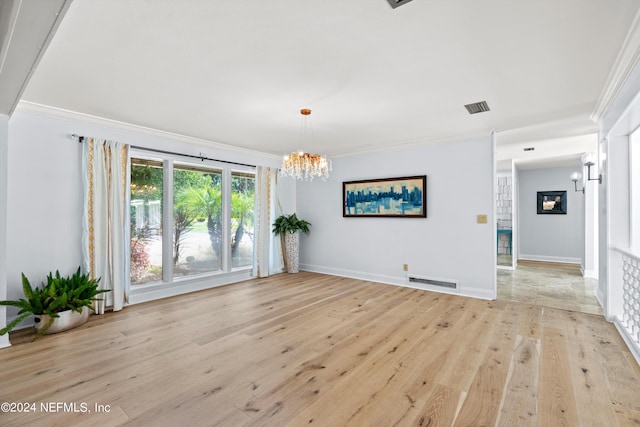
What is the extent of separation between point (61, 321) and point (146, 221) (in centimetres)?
171

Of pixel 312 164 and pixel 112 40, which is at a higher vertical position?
pixel 112 40

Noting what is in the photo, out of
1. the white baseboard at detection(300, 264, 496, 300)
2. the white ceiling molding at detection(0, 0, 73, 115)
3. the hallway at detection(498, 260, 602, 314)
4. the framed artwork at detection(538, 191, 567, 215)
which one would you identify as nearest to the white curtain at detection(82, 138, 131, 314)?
the white ceiling molding at detection(0, 0, 73, 115)

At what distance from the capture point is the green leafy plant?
250 inches

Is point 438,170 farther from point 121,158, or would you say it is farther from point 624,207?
point 121,158

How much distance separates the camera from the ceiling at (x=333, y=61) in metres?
1.89

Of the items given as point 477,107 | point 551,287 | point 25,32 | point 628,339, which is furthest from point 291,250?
point 25,32

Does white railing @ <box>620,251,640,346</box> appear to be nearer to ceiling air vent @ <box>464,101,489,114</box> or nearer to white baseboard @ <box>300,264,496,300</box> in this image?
white baseboard @ <box>300,264,496,300</box>

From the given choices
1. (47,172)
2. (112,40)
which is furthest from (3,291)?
(112,40)

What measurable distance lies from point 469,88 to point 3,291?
16.5ft

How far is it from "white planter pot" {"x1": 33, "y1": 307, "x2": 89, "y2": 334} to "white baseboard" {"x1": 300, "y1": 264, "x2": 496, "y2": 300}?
4177mm

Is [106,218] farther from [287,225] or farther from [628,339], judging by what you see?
[628,339]

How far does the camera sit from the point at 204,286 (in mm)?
5211

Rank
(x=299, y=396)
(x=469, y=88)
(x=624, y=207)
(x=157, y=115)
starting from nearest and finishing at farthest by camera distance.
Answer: (x=299, y=396), (x=469, y=88), (x=624, y=207), (x=157, y=115)

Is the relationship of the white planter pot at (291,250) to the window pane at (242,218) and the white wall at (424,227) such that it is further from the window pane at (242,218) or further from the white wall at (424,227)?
the window pane at (242,218)
